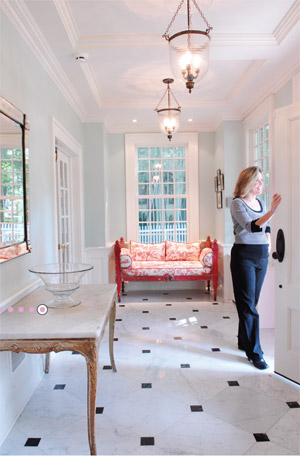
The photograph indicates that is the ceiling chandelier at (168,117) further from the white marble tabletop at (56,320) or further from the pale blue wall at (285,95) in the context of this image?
the white marble tabletop at (56,320)

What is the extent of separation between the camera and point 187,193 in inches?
256

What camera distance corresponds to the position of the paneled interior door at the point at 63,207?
4.33 meters

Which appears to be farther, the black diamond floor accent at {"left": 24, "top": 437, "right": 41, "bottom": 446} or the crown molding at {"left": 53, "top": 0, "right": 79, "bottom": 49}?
the crown molding at {"left": 53, "top": 0, "right": 79, "bottom": 49}

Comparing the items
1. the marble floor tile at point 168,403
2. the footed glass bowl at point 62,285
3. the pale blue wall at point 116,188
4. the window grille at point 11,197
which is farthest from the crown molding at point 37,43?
the marble floor tile at point 168,403

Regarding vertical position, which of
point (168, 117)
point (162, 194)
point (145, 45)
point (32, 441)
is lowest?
point (32, 441)

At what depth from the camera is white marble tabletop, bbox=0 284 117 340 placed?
1.86 metres

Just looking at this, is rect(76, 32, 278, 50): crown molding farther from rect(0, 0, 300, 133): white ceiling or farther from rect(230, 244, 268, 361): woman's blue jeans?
rect(230, 244, 268, 361): woman's blue jeans

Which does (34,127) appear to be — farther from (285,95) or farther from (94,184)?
(285,95)

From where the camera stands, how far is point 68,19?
9.34 ft

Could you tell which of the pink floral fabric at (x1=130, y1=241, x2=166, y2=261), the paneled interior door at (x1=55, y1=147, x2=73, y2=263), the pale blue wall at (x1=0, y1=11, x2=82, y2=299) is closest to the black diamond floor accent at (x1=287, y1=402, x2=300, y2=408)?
the pale blue wall at (x1=0, y1=11, x2=82, y2=299)

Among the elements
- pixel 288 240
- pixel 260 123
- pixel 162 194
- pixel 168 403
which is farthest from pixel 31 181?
pixel 162 194

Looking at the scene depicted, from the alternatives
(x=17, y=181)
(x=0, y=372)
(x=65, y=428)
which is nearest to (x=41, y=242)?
(x=17, y=181)

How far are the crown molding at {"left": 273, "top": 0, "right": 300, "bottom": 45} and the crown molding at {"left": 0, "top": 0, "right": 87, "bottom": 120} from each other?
2049mm

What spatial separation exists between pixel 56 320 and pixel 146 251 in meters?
4.17
